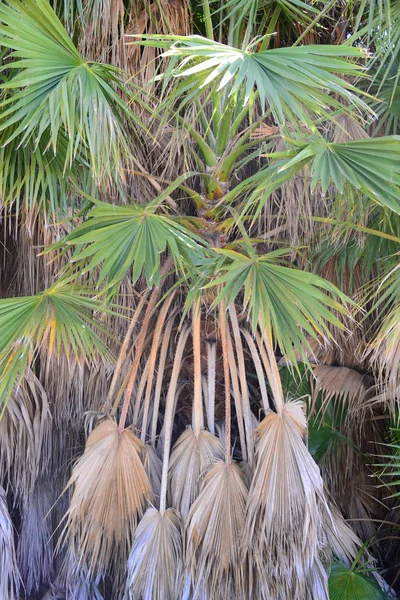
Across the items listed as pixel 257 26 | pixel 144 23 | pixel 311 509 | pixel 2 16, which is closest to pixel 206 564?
pixel 311 509

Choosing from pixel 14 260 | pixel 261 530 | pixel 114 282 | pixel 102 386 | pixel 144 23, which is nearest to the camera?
pixel 114 282

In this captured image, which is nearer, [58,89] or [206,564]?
[58,89]

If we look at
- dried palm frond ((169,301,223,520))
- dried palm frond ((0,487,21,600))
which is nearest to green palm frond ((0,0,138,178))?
dried palm frond ((169,301,223,520))

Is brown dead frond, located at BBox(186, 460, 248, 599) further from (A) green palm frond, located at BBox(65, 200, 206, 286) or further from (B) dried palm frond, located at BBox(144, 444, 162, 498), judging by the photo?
(A) green palm frond, located at BBox(65, 200, 206, 286)

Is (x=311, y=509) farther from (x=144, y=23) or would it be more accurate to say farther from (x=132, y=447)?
(x=144, y=23)

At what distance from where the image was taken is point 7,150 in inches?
108

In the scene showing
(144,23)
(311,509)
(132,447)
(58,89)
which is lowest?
(311,509)

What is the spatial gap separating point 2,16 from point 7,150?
663 mm

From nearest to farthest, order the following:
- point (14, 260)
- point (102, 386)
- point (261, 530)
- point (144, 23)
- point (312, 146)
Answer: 1. point (312, 146)
2. point (261, 530)
3. point (144, 23)
4. point (102, 386)
5. point (14, 260)

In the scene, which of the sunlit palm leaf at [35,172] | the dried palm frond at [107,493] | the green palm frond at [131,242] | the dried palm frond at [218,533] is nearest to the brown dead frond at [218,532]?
the dried palm frond at [218,533]

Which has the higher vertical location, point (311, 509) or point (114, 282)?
point (114, 282)

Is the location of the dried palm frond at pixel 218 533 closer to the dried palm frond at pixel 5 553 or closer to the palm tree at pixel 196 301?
the palm tree at pixel 196 301

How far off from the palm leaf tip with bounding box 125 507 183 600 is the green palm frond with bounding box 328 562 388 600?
0.81m

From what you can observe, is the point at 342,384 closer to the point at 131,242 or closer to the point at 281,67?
the point at 131,242
